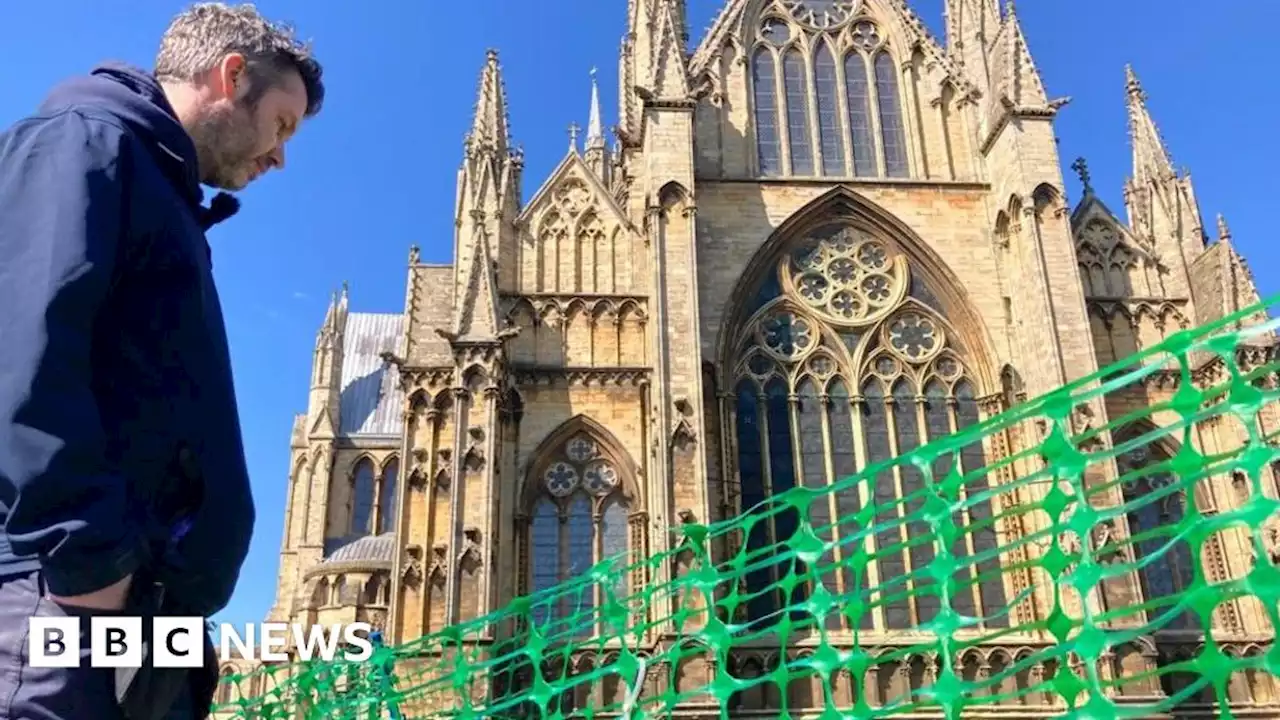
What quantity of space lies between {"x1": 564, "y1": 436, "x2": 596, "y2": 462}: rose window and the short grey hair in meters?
14.9

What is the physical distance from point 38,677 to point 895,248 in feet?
60.3

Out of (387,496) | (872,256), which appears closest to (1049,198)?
→ (872,256)

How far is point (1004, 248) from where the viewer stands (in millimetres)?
18688

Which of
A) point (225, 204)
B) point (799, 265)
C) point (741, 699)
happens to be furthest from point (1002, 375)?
point (225, 204)

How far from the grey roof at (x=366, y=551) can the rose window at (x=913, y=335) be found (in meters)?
14.0

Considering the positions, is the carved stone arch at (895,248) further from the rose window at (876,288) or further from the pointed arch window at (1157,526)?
the pointed arch window at (1157,526)

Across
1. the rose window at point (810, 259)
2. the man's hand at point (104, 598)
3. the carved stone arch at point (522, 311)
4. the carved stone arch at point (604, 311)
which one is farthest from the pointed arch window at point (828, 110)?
the man's hand at point (104, 598)

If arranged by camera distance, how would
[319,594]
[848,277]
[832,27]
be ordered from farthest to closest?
[319,594]
[832,27]
[848,277]

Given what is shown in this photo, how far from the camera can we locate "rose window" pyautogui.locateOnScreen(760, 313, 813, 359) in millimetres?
18109

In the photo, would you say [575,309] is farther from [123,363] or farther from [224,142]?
[123,363]

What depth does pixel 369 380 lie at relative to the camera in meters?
35.3

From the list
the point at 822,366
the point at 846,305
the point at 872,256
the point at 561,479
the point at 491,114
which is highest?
the point at 491,114

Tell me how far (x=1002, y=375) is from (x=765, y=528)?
16.0 feet

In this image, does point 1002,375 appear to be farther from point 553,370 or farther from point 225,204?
point 225,204
